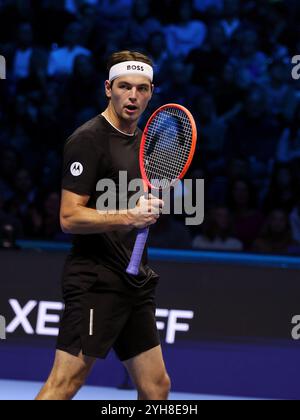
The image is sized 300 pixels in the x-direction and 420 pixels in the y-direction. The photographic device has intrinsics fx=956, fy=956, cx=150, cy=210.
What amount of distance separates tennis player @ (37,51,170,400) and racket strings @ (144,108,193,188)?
7 cm

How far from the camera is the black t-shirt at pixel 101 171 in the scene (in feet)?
13.7

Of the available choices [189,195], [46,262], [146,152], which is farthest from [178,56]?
[146,152]

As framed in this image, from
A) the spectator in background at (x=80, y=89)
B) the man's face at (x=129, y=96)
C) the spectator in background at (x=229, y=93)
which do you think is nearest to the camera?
the man's face at (x=129, y=96)

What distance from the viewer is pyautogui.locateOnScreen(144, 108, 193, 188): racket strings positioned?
442cm

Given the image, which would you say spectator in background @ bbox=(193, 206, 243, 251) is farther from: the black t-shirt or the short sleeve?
the short sleeve

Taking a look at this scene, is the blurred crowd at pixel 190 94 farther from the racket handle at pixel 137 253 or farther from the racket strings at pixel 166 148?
the racket handle at pixel 137 253

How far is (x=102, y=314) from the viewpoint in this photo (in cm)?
429

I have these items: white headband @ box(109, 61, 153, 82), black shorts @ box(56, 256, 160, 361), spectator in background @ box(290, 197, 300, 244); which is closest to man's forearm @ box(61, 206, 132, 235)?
black shorts @ box(56, 256, 160, 361)

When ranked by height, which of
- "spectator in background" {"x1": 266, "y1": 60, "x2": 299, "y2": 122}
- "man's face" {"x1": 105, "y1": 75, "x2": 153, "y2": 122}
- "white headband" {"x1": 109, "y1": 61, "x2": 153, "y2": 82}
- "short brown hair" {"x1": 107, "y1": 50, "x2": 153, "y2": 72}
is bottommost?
"man's face" {"x1": 105, "y1": 75, "x2": 153, "y2": 122}

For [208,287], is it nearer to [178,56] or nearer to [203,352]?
[203,352]

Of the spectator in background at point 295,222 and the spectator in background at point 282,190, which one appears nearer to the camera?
the spectator in background at point 295,222

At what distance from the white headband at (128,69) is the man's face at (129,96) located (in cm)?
3

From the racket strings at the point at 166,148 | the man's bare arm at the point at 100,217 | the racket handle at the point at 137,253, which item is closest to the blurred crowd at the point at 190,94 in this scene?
the racket strings at the point at 166,148

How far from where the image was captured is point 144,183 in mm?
4352
